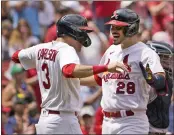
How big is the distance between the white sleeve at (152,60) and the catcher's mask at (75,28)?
0.68 m

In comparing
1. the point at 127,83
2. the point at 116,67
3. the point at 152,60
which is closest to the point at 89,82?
the point at 127,83

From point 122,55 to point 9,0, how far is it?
6.41 meters

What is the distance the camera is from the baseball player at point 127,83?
9.45 metres

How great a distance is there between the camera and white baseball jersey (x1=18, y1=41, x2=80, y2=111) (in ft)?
30.1

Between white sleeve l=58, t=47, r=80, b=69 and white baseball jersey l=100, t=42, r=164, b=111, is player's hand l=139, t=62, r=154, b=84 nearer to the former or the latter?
white baseball jersey l=100, t=42, r=164, b=111

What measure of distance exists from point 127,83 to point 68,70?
0.95 metres

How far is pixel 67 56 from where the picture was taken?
353 inches

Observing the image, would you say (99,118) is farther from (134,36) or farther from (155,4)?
(155,4)

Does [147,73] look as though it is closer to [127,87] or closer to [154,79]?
[154,79]

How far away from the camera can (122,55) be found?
9594 millimetres

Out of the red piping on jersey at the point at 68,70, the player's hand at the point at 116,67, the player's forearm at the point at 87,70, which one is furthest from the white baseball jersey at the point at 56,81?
the player's hand at the point at 116,67

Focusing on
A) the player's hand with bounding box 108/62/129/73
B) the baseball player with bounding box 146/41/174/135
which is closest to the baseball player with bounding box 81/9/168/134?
the baseball player with bounding box 146/41/174/135

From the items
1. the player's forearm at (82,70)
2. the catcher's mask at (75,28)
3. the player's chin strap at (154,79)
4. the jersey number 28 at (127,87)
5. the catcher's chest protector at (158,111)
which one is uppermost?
the catcher's mask at (75,28)

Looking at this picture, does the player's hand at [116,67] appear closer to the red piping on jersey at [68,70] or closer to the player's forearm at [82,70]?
the player's forearm at [82,70]
